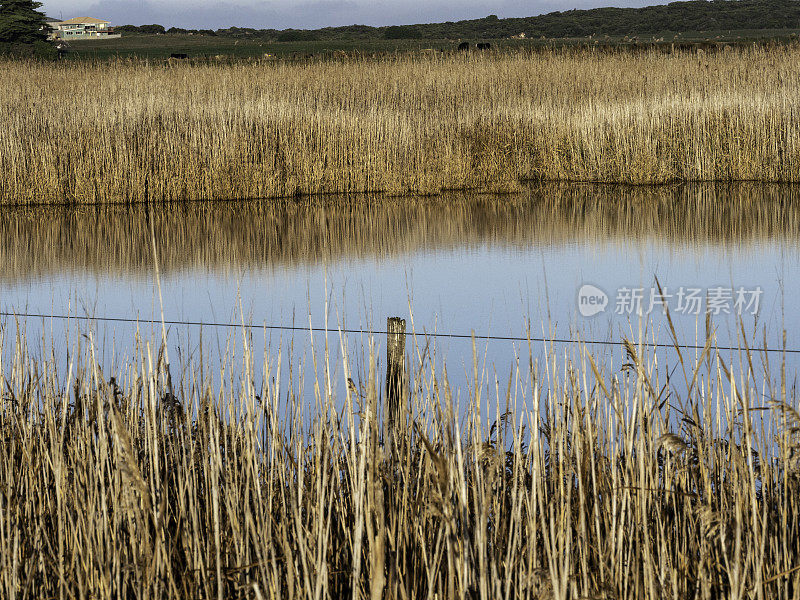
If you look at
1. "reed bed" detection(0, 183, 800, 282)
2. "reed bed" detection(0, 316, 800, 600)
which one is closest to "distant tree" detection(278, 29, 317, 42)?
"reed bed" detection(0, 183, 800, 282)

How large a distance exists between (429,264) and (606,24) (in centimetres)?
5226

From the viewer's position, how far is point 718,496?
7.61 feet

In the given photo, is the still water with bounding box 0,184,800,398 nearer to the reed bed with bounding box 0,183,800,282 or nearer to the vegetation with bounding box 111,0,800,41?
the reed bed with bounding box 0,183,800,282

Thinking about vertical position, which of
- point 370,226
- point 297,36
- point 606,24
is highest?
point 606,24

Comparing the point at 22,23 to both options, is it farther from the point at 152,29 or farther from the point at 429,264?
the point at 429,264

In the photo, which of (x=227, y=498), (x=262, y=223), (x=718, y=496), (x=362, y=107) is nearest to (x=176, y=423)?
(x=227, y=498)

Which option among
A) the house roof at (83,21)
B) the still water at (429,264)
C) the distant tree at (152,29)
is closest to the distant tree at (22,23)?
the distant tree at (152,29)

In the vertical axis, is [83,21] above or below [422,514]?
above

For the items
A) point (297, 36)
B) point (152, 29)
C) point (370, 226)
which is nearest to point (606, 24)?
point (297, 36)

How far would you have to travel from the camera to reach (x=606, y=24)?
5609 cm

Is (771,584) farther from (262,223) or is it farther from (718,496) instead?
(262,223)

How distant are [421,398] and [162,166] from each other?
7.04 m

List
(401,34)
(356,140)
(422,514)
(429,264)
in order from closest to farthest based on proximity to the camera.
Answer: (422,514)
(429,264)
(356,140)
(401,34)

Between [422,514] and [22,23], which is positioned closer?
[422,514]
